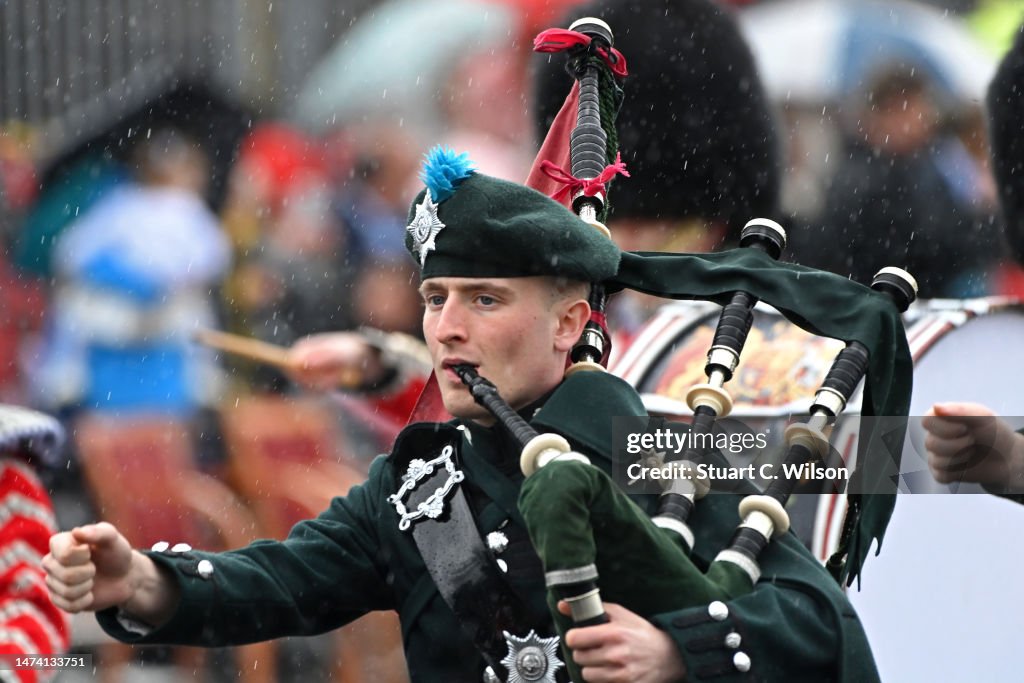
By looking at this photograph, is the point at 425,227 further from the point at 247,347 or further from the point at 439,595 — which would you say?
the point at 247,347

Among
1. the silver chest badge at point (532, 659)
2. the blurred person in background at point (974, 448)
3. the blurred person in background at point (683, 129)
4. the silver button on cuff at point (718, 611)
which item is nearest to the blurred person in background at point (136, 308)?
the blurred person in background at point (683, 129)

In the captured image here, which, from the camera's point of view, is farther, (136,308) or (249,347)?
(136,308)

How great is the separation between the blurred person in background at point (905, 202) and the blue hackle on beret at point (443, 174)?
4116mm

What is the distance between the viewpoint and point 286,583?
3.61 m

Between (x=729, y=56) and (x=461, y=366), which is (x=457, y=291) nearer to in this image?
(x=461, y=366)

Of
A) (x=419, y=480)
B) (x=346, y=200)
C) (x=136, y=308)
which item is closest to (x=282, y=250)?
(x=346, y=200)

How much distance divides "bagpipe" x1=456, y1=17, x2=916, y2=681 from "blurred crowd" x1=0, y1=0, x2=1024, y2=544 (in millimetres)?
3406

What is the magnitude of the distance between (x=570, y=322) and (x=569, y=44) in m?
0.74

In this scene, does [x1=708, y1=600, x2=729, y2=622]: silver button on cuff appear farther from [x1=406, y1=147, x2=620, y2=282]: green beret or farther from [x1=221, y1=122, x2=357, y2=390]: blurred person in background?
[x1=221, y1=122, x2=357, y2=390]: blurred person in background

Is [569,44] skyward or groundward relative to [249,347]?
groundward

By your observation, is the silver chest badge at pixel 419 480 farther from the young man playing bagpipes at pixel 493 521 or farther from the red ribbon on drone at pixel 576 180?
the red ribbon on drone at pixel 576 180

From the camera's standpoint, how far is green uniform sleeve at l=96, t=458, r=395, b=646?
11.4 ft

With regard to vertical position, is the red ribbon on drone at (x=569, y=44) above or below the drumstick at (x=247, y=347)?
below

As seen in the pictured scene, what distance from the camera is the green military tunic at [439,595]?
3148mm
